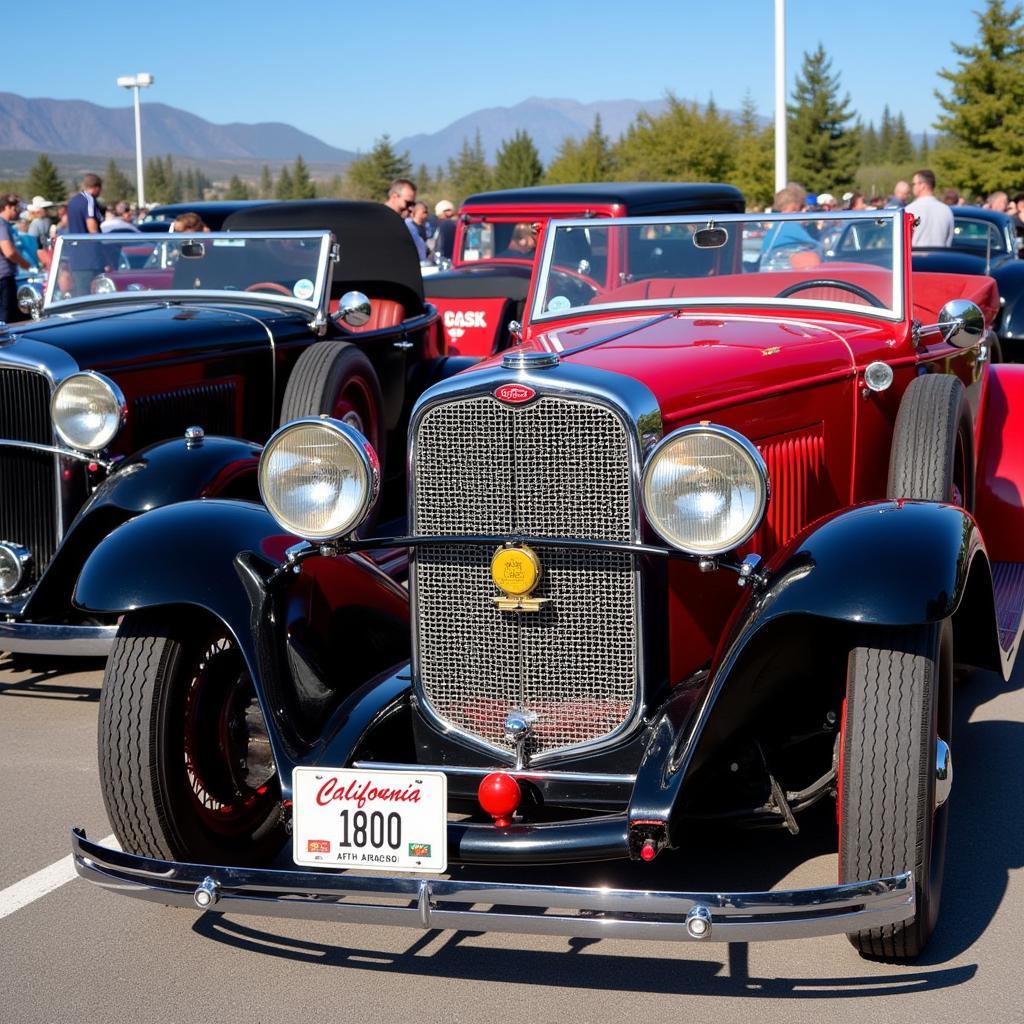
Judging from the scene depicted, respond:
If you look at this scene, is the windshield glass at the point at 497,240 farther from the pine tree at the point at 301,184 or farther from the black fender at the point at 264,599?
the pine tree at the point at 301,184

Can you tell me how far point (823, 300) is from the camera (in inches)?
179

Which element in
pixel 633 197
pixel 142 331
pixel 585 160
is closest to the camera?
pixel 142 331

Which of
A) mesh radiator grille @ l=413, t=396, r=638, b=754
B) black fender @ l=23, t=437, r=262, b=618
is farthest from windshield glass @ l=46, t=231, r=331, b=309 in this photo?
mesh radiator grille @ l=413, t=396, r=638, b=754

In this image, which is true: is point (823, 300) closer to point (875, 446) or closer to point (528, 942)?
point (875, 446)

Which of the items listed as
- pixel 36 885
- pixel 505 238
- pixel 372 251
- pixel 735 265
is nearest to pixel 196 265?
pixel 372 251

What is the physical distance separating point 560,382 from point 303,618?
38.4 inches

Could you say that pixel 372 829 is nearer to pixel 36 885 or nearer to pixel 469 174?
pixel 36 885

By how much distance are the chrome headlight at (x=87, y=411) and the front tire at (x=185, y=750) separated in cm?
194

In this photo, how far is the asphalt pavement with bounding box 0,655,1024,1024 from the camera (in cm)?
290

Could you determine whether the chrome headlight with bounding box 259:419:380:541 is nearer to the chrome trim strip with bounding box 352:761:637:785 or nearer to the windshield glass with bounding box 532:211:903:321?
the chrome trim strip with bounding box 352:761:637:785

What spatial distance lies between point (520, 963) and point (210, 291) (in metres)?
4.47

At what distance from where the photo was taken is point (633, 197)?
432 inches

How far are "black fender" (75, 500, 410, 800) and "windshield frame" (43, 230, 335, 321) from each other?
10.6 ft

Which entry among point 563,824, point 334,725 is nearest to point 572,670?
point 563,824
